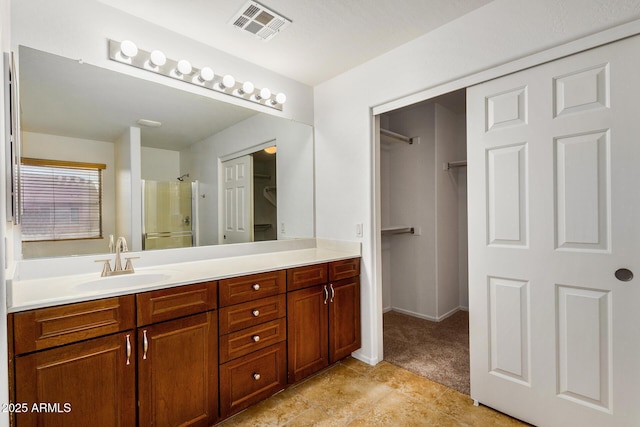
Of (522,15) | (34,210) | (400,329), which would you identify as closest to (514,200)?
(522,15)

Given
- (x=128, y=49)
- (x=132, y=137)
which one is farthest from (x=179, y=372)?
(x=128, y=49)

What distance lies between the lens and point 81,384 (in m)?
1.30

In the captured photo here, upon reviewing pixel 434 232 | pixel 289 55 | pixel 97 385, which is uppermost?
pixel 289 55

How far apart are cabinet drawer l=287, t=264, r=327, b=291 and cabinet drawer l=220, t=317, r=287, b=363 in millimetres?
233

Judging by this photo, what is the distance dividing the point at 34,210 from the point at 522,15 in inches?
109

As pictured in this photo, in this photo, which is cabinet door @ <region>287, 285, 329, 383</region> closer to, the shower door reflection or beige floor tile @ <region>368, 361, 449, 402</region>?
beige floor tile @ <region>368, 361, 449, 402</region>

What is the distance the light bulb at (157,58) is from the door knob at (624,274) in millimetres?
2667

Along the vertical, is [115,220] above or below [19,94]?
below

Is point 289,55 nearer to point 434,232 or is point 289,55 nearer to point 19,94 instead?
point 19,94

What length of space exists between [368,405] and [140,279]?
158cm

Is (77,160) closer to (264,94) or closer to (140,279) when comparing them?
(140,279)

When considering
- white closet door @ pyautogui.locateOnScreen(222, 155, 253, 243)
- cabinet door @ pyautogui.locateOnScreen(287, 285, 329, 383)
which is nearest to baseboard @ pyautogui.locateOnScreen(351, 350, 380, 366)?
cabinet door @ pyautogui.locateOnScreen(287, 285, 329, 383)

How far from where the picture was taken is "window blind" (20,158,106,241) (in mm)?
1597

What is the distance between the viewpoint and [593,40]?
4.80 ft
